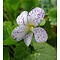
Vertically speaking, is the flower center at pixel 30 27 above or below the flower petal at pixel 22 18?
below

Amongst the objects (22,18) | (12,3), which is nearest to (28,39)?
(22,18)

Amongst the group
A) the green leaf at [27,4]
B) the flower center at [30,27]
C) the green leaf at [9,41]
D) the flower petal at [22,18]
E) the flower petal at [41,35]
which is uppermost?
the green leaf at [27,4]

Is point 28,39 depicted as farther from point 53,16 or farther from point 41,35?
point 53,16

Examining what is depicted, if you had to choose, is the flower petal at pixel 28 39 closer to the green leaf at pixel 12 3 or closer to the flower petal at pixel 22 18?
the flower petal at pixel 22 18

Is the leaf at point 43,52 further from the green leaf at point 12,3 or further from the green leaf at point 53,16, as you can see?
the green leaf at point 12,3

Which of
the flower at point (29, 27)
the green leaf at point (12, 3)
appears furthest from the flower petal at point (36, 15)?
the green leaf at point (12, 3)

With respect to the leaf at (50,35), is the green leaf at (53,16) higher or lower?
higher

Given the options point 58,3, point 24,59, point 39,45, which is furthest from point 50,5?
point 24,59

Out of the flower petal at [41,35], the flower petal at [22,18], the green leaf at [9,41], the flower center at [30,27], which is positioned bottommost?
the green leaf at [9,41]
